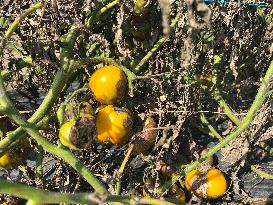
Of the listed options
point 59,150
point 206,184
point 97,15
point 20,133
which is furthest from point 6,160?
point 206,184

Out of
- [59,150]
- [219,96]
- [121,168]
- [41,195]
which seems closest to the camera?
[41,195]

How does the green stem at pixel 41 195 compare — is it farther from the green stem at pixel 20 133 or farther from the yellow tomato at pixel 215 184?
the yellow tomato at pixel 215 184

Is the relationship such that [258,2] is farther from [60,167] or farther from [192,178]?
[60,167]

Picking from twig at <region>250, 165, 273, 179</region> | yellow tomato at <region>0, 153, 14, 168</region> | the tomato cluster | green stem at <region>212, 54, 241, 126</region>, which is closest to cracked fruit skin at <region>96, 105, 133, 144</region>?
the tomato cluster

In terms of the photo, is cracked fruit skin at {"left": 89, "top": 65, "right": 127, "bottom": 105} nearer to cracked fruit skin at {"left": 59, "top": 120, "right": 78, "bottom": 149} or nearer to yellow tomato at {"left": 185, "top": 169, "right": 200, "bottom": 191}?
cracked fruit skin at {"left": 59, "top": 120, "right": 78, "bottom": 149}

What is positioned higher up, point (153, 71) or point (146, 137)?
point (153, 71)

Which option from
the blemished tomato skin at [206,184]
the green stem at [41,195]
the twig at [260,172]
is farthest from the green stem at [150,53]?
the green stem at [41,195]

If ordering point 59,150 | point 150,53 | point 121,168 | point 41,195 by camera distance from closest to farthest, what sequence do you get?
point 41,195 < point 59,150 < point 121,168 < point 150,53

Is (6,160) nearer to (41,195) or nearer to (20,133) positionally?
(20,133)
